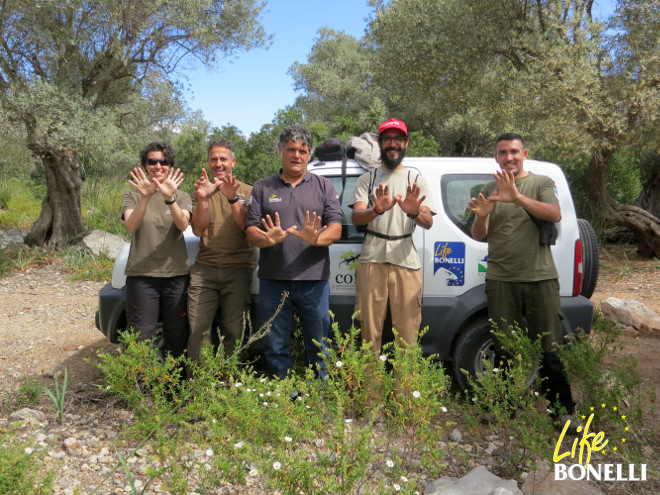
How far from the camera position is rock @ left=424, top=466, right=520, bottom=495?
2.53 metres

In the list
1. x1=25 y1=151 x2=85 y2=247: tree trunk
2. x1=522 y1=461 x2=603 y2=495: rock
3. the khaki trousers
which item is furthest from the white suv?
x1=25 y1=151 x2=85 y2=247: tree trunk

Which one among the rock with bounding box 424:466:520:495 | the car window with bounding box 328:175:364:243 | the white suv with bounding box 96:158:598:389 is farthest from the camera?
the car window with bounding box 328:175:364:243

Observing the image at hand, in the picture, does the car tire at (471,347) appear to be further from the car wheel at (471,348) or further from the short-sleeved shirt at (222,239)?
the short-sleeved shirt at (222,239)

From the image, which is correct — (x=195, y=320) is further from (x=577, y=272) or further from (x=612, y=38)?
(x=612, y=38)

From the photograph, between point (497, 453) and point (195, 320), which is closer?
point (497, 453)

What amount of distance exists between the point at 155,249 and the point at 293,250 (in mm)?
920

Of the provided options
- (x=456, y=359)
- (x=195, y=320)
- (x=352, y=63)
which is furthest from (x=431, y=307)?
(x=352, y=63)

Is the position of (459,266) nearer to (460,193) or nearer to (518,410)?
(460,193)

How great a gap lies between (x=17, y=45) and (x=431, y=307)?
9.35 metres

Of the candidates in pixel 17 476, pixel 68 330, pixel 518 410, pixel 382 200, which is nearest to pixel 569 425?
pixel 518 410

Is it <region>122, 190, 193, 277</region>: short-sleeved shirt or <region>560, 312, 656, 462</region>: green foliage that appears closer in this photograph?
<region>560, 312, 656, 462</region>: green foliage

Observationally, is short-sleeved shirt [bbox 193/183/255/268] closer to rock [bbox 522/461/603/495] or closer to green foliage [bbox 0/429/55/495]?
green foliage [bbox 0/429/55/495]

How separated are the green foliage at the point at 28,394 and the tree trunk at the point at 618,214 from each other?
9.69 m

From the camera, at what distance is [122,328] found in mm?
4262
